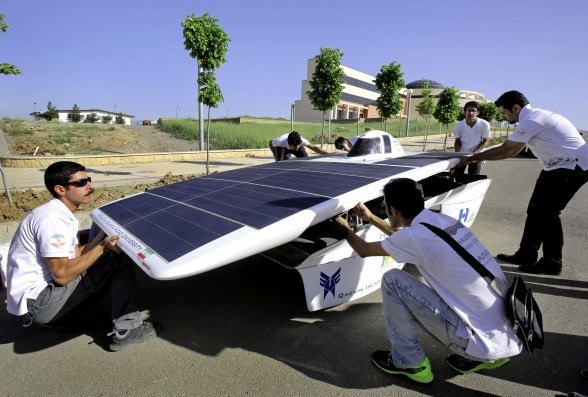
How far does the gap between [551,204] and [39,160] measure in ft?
50.7

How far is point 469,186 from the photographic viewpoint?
4746 millimetres

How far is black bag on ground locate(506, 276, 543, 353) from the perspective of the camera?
214 cm

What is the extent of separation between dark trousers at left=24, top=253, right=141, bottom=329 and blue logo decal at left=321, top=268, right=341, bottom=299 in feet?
5.35

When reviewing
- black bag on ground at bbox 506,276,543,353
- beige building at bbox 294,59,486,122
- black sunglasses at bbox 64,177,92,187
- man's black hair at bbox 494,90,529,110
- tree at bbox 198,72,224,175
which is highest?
beige building at bbox 294,59,486,122

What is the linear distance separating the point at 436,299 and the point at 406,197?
71cm

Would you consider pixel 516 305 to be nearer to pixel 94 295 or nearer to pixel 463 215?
pixel 463 215

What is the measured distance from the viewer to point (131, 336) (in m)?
3.00

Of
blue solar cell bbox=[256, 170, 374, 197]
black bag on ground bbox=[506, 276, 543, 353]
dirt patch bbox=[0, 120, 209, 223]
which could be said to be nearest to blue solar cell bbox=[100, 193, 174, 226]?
blue solar cell bbox=[256, 170, 374, 197]

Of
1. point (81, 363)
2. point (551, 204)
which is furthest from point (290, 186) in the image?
point (551, 204)

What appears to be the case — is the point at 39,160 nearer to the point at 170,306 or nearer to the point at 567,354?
the point at 170,306

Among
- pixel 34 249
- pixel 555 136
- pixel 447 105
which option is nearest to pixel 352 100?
pixel 447 105

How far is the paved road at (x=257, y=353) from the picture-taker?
2482 mm

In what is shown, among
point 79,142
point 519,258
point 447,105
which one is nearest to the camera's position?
point 519,258

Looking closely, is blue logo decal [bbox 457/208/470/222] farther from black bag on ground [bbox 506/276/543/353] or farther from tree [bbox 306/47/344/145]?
tree [bbox 306/47/344/145]
